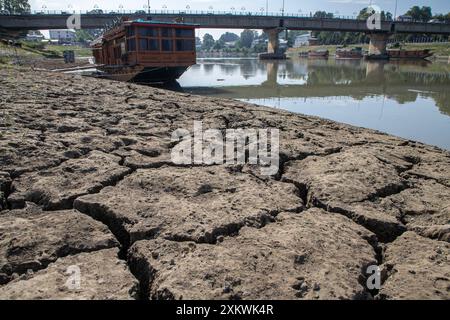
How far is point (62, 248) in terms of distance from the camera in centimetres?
202

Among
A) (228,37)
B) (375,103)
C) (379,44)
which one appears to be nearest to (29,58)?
(375,103)

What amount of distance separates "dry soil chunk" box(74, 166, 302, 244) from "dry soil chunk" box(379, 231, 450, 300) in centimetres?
72

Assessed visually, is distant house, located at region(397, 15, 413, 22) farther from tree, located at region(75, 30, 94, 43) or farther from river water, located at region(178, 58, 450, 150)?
tree, located at region(75, 30, 94, 43)

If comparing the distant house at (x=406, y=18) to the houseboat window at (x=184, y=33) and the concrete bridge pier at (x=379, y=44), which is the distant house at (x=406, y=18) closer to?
the concrete bridge pier at (x=379, y=44)

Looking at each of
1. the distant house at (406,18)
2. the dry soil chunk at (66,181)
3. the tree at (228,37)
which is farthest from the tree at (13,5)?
the tree at (228,37)

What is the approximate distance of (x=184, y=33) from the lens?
1758cm

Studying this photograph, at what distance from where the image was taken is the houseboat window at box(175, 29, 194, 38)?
17359mm

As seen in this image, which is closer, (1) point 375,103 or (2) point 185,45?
(1) point 375,103

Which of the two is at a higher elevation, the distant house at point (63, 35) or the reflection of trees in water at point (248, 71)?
the distant house at point (63, 35)

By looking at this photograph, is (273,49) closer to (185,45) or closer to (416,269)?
(185,45)

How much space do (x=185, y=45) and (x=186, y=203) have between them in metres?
16.3

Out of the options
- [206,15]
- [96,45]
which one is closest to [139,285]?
[96,45]

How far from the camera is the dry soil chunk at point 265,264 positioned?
1.70m

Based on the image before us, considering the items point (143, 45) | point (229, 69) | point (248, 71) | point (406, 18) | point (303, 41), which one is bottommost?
point (248, 71)
